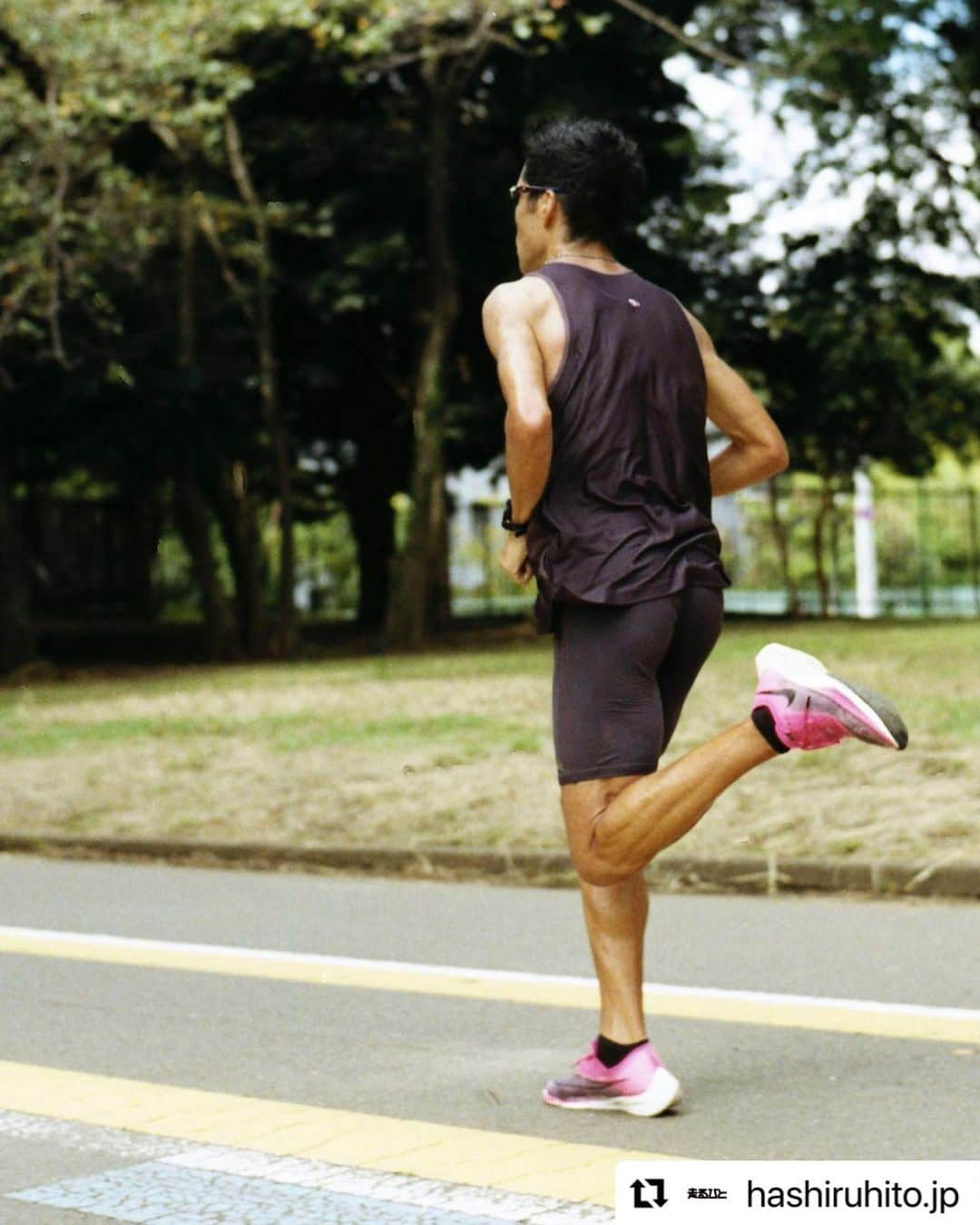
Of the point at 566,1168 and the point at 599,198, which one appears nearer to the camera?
the point at 566,1168

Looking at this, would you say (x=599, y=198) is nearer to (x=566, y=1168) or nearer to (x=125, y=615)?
(x=566, y=1168)

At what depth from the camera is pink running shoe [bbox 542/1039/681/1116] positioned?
4977 mm

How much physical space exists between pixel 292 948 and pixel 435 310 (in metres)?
18.9

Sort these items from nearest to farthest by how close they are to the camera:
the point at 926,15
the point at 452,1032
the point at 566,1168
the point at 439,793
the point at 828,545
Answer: the point at 566,1168 → the point at 452,1032 → the point at 439,793 → the point at 926,15 → the point at 828,545

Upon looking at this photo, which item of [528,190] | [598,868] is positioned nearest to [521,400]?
[528,190]

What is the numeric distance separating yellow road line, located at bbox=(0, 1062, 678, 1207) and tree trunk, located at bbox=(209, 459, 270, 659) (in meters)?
21.2

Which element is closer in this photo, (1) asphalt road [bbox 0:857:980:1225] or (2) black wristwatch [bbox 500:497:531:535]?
(1) asphalt road [bbox 0:857:980:1225]

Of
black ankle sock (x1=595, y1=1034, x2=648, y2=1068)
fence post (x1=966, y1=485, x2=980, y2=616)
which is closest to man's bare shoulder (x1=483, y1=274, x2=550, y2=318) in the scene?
black ankle sock (x1=595, y1=1034, x2=648, y2=1068)

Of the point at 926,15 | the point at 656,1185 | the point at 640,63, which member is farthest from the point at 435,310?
the point at 656,1185

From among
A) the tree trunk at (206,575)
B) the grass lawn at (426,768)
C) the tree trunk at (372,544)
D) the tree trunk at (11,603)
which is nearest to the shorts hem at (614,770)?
the grass lawn at (426,768)

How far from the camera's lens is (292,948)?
7730mm

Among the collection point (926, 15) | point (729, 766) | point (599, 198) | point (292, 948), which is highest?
point (926, 15)

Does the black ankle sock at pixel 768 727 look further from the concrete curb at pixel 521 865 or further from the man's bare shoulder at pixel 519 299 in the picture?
the concrete curb at pixel 521 865

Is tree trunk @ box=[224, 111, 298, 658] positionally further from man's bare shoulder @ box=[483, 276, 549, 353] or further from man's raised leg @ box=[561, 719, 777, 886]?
man's raised leg @ box=[561, 719, 777, 886]
